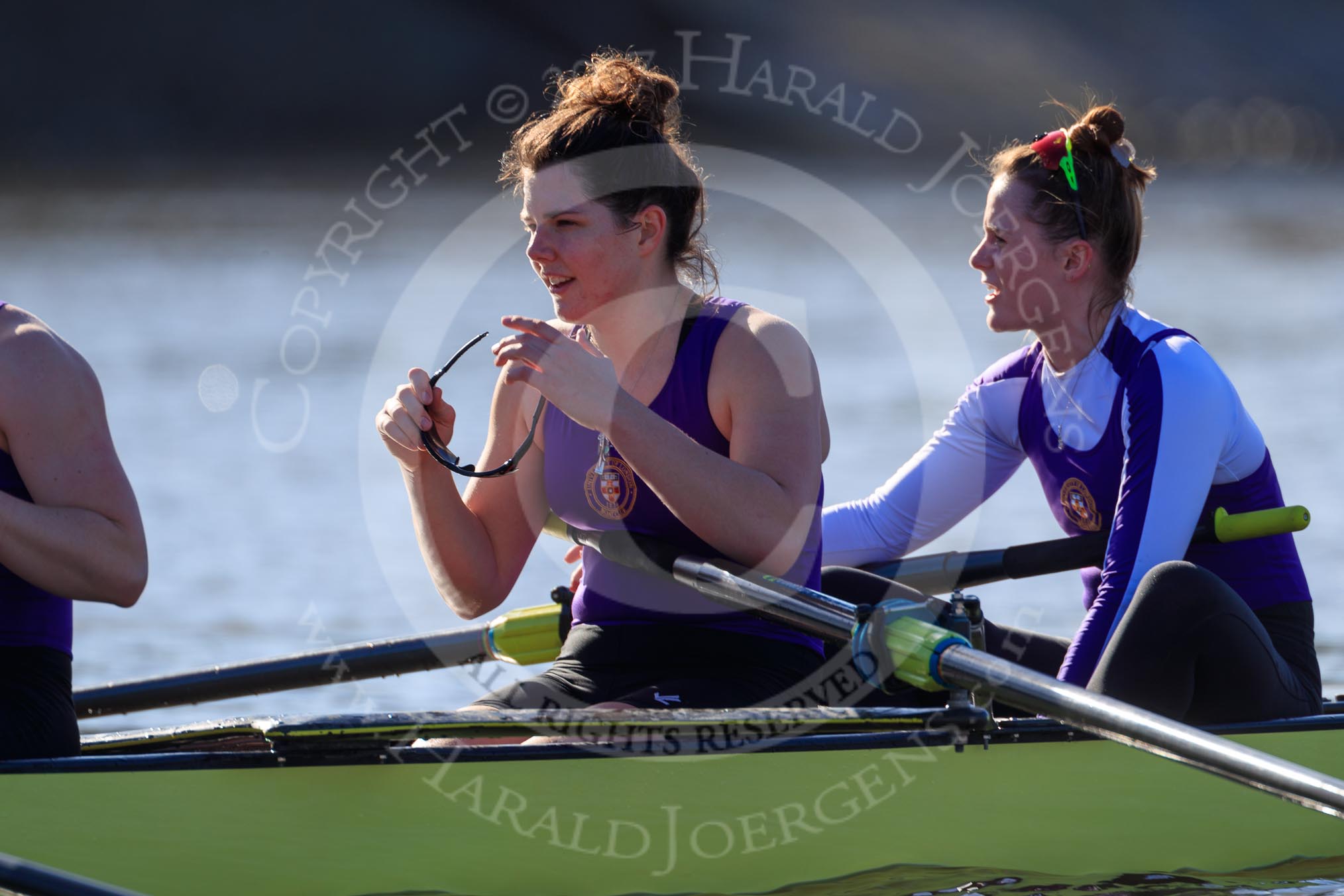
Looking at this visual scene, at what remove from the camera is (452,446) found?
30.3ft

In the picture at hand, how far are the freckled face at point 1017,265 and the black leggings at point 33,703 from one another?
210 centimetres

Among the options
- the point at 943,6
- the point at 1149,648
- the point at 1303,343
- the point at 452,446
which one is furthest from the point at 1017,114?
the point at 1149,648

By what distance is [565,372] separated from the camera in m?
3.00

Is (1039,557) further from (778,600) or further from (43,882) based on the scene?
(43,882)

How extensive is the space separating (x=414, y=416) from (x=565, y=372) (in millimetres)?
378

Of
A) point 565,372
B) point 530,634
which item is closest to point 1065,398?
point 565,372

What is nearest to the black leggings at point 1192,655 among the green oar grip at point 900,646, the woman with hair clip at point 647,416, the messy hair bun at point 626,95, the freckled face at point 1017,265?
the green oar grip at point 900,646

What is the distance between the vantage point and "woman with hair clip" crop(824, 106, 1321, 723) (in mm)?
3307

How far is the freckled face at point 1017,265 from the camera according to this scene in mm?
3805

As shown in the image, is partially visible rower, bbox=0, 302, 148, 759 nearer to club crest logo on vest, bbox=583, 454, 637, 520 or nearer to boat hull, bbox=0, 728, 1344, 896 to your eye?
boat hull, bbox=0, 728, 1344, 896

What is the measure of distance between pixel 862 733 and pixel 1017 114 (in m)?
31.4

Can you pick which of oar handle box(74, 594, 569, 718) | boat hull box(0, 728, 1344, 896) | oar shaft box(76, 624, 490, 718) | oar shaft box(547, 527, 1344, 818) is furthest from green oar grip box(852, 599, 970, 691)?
oar shaft box(76, 624, 490, 718)

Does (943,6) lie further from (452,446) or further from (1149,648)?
(1149,648)

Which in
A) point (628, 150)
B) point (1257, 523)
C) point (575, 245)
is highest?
point (628, 150)
